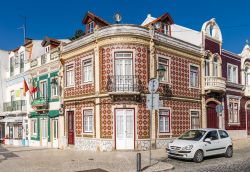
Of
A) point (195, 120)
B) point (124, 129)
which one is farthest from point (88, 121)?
point (195, 120)

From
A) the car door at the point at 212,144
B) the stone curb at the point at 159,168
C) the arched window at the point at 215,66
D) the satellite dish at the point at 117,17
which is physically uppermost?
the satellite dish at the point at 117,17

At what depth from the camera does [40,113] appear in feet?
86.2

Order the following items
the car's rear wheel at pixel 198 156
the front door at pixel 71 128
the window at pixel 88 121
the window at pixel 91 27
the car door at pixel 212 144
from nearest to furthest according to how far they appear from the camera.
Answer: the car's rear wheel at pixel 198 156, the car door at pixel 212 144, the window at pixel 88 121, the window at pixel 91 27, the front door at pixel 71 128

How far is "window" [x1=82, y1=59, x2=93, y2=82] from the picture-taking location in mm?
21495

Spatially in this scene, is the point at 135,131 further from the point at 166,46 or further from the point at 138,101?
the point at 166,46

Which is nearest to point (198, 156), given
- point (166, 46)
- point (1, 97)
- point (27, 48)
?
point (166, 46)

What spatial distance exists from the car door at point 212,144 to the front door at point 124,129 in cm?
540

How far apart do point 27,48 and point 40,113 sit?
7183 mm

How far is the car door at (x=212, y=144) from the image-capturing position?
15180mm

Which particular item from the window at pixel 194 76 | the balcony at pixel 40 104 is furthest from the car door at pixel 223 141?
the balcony at pixel 40 104

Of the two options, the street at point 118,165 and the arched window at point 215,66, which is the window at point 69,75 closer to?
the street at point 118,165

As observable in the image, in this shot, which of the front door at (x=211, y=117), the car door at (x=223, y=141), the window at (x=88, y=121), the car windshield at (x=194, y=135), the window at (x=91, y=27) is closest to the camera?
the car windshield at (x=194, y=135)

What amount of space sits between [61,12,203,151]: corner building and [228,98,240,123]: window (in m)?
6.67

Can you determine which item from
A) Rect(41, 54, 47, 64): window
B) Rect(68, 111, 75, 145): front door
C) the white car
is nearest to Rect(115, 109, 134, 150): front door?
the white car
